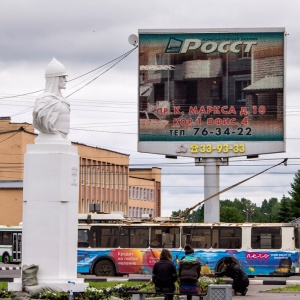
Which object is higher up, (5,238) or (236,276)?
(5,238)

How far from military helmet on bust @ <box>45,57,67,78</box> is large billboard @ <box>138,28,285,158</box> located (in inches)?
1233

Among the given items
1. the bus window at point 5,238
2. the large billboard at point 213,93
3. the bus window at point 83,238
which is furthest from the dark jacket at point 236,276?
the bus window at point 5,238

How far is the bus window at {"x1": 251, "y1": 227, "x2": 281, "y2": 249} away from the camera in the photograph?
158 feet

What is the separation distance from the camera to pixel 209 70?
58.6m

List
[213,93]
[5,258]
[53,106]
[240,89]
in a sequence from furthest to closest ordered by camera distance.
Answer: [5,258] → [213,93] → [240,89] → [53,106]

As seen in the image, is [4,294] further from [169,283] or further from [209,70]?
[209,70]

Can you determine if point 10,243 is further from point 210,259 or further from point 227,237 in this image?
point 227,237

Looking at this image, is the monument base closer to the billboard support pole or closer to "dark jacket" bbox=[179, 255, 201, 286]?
"dark jacket" bbox=[179, 255, 201, 286]

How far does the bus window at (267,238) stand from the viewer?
48.1 m

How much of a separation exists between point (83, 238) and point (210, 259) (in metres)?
5.48

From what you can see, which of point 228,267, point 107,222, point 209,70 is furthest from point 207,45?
point 228,267

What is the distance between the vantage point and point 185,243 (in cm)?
4869

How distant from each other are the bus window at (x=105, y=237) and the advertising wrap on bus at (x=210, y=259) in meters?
0.29

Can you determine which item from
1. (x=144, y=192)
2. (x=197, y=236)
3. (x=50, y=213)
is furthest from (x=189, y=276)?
(x=144, y=192)
